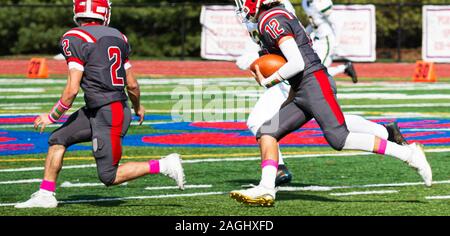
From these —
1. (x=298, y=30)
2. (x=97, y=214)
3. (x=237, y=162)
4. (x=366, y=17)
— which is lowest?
(x=366, y=17)

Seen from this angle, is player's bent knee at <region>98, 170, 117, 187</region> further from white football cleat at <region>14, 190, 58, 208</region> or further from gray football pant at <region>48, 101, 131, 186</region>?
white football cleat at <region>14, 190, 58, 208</region>

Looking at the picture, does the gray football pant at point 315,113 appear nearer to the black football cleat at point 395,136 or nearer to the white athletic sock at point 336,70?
the black football cleat at point 395,136

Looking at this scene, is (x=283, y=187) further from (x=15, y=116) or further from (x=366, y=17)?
(x=366, y=17)

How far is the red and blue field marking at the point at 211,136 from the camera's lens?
1274cm

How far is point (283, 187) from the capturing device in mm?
9672

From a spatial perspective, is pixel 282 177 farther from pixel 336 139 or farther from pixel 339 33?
pixel 339 33

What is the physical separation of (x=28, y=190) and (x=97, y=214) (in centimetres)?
160

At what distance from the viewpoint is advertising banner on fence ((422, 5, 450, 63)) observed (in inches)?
1078

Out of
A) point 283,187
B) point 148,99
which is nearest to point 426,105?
point 148,99

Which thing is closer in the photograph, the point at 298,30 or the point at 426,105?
the point at 298,30

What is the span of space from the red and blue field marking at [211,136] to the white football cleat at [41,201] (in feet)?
12.2

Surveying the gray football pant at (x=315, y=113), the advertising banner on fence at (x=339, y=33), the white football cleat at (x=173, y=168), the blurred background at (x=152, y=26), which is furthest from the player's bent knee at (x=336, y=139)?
the blurred background at (x=152, y=26)

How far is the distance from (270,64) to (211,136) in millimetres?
5293

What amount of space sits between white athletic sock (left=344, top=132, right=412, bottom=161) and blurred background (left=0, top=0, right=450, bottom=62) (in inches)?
933
